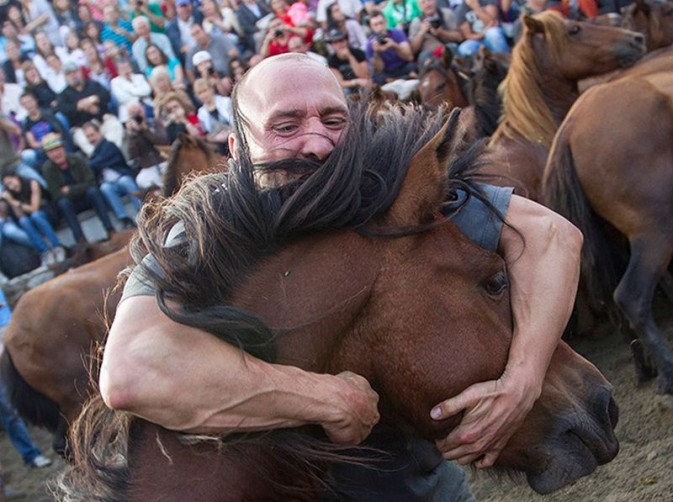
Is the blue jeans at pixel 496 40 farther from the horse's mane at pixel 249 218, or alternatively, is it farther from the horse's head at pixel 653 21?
the horse's mane at pixel 249 218

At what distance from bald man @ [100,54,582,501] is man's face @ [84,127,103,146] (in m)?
9.05

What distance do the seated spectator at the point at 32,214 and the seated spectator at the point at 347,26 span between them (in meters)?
4.19

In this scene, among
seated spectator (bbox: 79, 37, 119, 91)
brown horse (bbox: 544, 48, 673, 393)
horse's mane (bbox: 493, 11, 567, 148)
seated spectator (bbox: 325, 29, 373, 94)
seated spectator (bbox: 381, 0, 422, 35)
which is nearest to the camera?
brown horse (bbox: 544, 48, 673, 393)

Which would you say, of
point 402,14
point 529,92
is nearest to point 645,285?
point 529,92

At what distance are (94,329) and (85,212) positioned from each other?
4.55 m

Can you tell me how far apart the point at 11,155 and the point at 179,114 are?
217 centimetres

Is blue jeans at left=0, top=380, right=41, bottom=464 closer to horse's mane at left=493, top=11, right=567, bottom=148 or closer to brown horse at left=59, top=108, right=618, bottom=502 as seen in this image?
horse's mane at left=493, top=11, right=567, bottom=148

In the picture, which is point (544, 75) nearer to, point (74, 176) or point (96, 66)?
point (74, 176)

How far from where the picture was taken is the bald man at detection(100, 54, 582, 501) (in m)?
1.63

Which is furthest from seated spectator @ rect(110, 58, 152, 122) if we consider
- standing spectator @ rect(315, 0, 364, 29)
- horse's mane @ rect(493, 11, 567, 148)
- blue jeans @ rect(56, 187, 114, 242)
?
horse's mane @ rect(493, 11, 567, 148)

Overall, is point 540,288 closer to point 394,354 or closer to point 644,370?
point 394,354

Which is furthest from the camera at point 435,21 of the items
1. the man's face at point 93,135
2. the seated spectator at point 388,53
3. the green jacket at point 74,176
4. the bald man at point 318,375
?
the bald man at point 318,375

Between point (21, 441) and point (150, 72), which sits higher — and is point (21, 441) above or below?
below

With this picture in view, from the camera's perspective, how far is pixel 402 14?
35.9 ft
